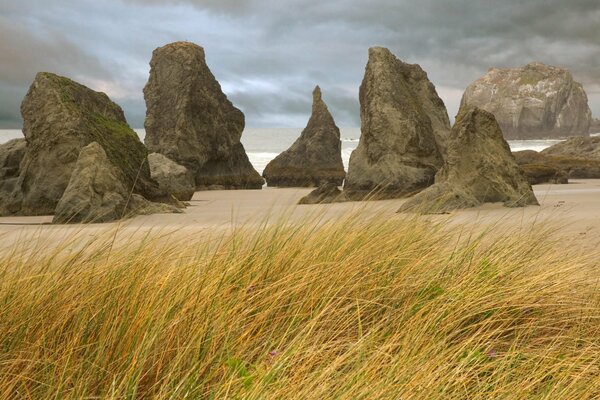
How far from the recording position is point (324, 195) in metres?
14.3

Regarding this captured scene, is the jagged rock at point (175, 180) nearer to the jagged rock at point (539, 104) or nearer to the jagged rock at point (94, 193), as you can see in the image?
the jagged rock at point (94, 193)

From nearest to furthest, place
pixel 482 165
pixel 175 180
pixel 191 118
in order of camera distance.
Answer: pixel 482 165, pixel 175 180, pixel 191 118

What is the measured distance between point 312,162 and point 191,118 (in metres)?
5.49

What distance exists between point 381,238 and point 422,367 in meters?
2.01

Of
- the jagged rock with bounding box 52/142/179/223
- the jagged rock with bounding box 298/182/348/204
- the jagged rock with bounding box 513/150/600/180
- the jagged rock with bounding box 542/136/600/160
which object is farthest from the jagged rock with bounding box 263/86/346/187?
the jagged rock with bounding box 52/142/179/223

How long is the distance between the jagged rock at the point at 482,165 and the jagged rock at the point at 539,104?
99991 millimetres

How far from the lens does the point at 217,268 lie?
138 inches

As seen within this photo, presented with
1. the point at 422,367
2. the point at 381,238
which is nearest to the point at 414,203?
the point at 381,238

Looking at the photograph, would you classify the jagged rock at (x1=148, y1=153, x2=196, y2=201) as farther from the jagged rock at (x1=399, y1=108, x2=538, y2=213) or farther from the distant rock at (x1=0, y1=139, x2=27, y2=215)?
the jagged rock at (x1=399, y1=108, x2=538, y2=213)

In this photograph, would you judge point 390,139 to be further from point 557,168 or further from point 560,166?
point 560,166

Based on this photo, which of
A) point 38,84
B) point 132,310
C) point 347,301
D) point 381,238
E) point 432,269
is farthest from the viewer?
point 38,84

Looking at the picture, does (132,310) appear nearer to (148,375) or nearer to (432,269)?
(148,375)

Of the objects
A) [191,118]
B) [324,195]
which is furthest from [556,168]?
[191,118]

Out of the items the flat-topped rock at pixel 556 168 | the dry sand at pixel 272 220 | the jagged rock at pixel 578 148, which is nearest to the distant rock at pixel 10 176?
the dry sand at pixel 272 220
